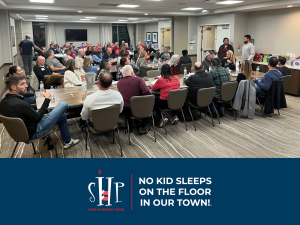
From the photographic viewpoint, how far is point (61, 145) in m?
4.41

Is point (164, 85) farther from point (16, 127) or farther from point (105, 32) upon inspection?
point (105, 32)

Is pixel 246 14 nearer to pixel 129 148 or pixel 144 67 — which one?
pixel 144 67

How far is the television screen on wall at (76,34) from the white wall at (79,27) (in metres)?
0.21

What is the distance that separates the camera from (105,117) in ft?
11.9

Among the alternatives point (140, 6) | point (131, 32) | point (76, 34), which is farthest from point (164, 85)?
point (131, 32)

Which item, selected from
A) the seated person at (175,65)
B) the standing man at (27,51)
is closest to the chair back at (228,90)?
the seated person at (175,65)

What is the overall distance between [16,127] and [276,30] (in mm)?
8672

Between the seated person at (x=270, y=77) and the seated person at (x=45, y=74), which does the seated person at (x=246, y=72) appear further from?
the seated person at (x=45, y=74)

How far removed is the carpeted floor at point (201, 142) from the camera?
4061mm

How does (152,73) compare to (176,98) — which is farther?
(152,73)

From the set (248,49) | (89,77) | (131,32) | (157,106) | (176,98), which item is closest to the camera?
(176,98)
